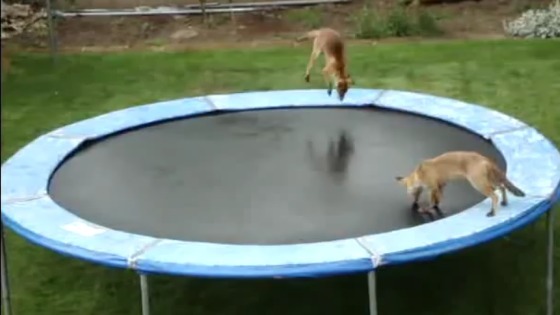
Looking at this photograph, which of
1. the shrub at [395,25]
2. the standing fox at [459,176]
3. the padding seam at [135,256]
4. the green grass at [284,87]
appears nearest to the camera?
the padding seam at [135,256]

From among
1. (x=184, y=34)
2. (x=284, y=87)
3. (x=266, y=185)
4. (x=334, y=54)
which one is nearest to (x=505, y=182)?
(x=266, y=185)

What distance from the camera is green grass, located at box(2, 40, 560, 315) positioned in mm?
3521

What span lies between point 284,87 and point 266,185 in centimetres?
221

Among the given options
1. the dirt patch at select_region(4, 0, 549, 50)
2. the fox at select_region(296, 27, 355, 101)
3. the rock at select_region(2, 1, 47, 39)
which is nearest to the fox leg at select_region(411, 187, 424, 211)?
the fox at select_region(296, 27, 355, 101)

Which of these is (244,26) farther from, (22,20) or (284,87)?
(22,20)

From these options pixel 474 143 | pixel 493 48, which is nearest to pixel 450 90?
pixel 493 48

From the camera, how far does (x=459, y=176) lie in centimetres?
322

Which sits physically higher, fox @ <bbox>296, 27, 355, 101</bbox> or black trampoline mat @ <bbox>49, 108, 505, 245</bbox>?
fox @ <bbox>296, 27, 355, 101</bbox>

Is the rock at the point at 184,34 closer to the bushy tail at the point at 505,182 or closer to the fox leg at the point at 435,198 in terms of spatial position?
the fox leg at the point at 435,198

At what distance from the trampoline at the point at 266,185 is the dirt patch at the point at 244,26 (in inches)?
90.4

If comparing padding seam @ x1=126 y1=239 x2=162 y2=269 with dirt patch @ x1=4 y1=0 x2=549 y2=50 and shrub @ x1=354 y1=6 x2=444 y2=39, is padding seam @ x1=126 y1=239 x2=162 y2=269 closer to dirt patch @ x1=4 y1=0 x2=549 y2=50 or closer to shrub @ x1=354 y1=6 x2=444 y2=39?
dirt patch @ x1=4 y1=0 x2=549 y2=50

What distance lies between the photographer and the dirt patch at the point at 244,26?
22.1 feet

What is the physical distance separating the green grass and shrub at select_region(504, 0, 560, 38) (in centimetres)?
19

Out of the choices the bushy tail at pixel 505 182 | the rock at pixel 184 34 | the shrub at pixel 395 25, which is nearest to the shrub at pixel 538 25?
the shrub at pixel 395 25
